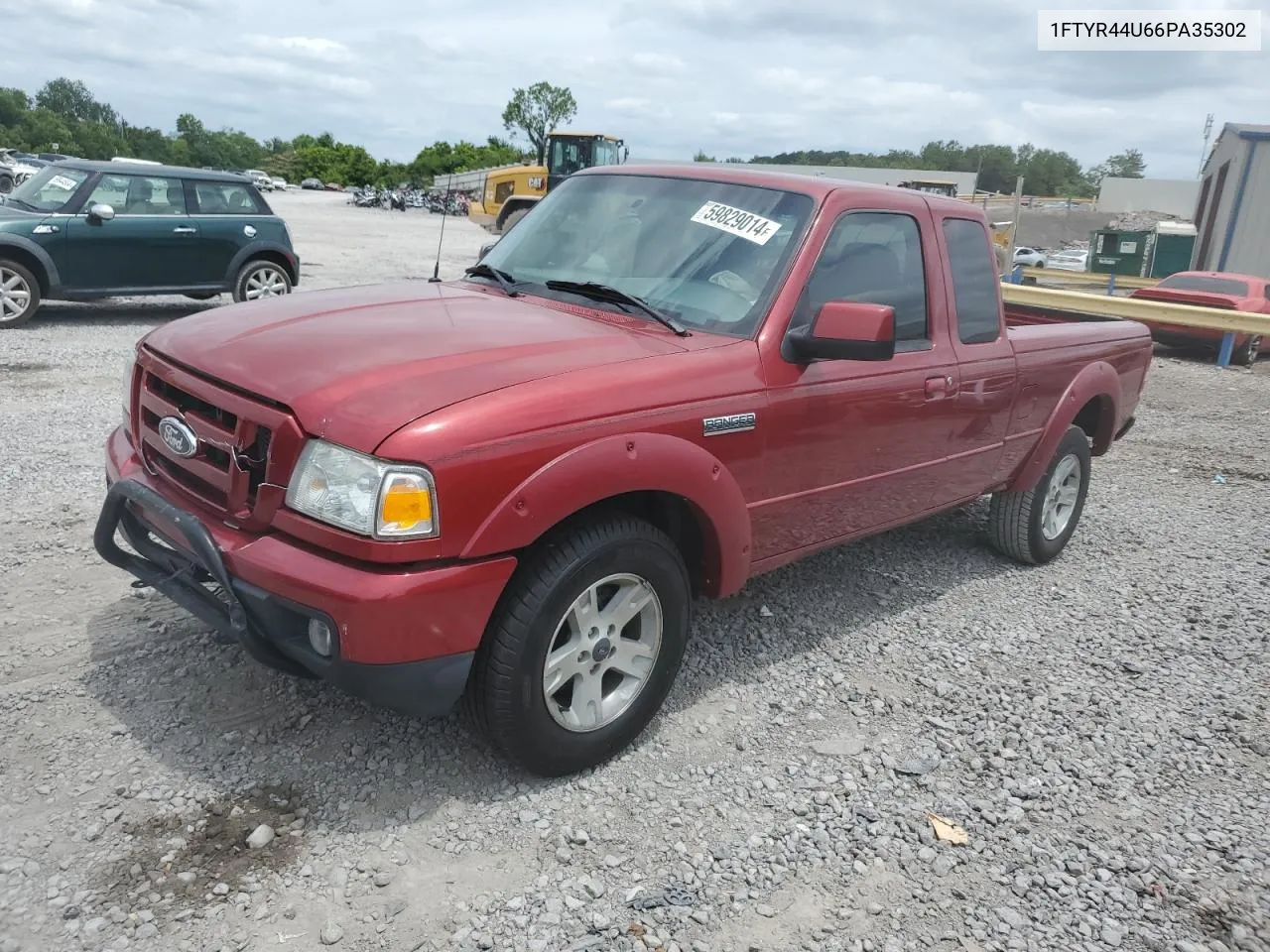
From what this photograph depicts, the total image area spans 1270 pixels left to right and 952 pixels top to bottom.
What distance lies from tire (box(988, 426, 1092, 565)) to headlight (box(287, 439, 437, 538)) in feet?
12.4

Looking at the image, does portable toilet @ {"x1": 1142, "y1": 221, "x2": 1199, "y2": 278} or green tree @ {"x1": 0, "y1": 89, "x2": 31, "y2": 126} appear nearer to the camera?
portable toilet @ {"x1": 1142, "y1": 221, "x2": 1199, "y2": 278}

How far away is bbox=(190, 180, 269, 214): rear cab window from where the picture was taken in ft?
37.5

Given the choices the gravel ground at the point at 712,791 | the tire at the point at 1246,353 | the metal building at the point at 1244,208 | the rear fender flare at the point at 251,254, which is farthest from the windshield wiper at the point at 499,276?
the metal building at the point at 1244,208

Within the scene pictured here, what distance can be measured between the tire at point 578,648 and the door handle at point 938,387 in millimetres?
1534

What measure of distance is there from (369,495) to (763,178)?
2242 mm

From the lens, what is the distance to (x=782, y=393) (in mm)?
3449

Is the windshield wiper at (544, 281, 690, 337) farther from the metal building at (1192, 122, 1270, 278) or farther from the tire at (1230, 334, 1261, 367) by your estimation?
the metal building at (1192, 122, 1270, 278)

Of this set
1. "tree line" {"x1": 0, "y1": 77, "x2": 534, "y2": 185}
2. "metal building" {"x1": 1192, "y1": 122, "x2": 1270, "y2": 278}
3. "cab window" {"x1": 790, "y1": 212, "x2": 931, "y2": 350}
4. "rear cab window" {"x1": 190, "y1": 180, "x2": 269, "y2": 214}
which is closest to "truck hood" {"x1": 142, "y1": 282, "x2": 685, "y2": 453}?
"cab window" {"x1": 790, "y1": 212, "x2": 931, "y2": 350}

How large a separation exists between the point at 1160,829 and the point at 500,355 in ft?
8.61

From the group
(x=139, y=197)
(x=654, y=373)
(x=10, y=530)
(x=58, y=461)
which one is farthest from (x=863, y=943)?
(x=139, y=197)

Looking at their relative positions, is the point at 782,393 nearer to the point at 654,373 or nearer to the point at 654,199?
the point at 654,373

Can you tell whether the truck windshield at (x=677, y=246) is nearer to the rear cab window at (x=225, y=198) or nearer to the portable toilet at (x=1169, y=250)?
the rear cab window at (x=225, y=198)

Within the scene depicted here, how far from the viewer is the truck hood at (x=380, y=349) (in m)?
2.67

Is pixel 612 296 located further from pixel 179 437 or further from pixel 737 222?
pixel 179 437
